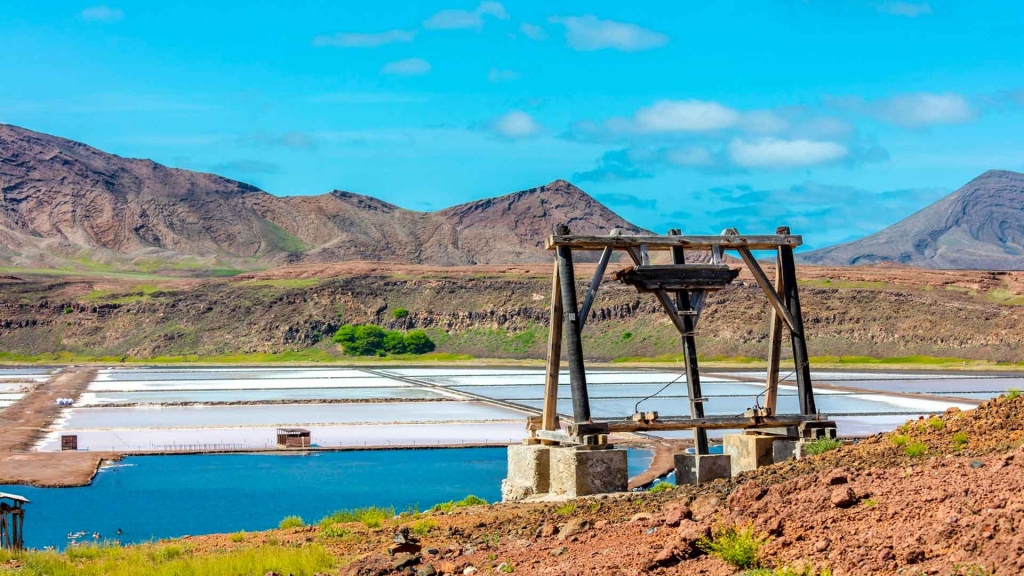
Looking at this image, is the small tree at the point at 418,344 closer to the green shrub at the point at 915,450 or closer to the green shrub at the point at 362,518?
the green shrub at the point at 362,518

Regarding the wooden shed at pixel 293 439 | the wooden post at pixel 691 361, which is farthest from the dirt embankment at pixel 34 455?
the wooden post at pixel 691 361

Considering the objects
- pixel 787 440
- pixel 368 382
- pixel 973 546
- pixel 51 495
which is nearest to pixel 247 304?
pixel 368 382

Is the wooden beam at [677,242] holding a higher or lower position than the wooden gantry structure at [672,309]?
higher

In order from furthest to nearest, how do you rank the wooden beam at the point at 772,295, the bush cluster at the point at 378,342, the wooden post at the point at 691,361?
the bush cluster at the point at 378,342
the wooden beam at the point at 772,295
the wooden post at the point at 691,361

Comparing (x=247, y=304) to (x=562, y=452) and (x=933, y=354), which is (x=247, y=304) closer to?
(x=933, y=354)

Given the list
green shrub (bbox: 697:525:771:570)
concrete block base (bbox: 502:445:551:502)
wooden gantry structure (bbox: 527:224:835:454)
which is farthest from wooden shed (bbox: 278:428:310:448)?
green shrub (bbox: 697:525:771:570)

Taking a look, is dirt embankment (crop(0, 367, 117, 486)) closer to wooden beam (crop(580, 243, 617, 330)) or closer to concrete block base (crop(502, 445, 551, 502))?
concrete block base (crop(502, 445, 551, 502))

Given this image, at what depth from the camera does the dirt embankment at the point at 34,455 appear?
34625 millimetres

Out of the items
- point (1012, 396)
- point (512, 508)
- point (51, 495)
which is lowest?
point (51, 495)

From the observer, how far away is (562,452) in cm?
1544

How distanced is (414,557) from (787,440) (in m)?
7.32

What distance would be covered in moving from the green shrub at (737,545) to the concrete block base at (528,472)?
7033mm

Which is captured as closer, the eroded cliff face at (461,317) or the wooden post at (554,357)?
the wooden post at (554,357)

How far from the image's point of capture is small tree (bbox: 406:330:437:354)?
400 ft
